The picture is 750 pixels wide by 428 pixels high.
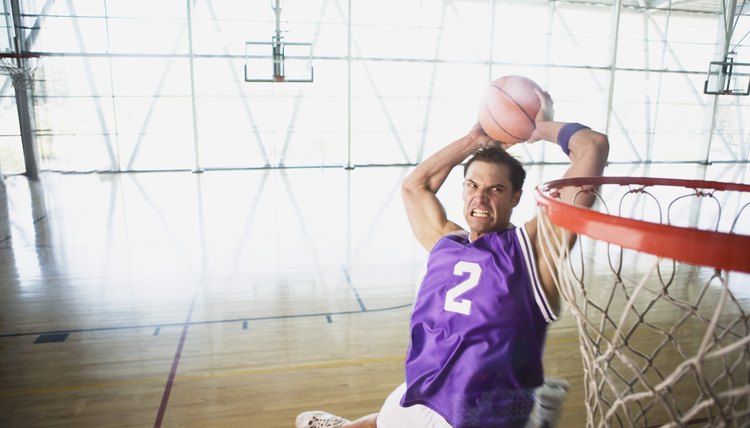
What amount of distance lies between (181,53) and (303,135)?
12.8 feet

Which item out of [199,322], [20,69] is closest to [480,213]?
[199,322]

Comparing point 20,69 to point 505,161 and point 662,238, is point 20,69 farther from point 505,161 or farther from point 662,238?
point 662,238

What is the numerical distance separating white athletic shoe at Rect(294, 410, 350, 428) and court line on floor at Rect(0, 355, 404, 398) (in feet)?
2.38

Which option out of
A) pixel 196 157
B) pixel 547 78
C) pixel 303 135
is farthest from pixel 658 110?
pixel 196 157

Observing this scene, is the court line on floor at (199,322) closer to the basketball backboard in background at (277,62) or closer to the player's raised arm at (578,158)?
the player's raised arm at (578,158)

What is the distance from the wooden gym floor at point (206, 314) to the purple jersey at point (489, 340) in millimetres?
1360

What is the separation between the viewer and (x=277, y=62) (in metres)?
11.4

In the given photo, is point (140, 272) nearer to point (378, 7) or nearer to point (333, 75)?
point (333, 75)

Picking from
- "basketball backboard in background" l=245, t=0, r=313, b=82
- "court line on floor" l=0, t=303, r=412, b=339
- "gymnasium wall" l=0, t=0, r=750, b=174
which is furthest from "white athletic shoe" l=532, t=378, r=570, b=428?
"gymnasium wall" l=0, t=0, r=750, b=174

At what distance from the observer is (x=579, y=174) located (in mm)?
1867

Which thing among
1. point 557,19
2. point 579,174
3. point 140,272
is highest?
point 557,19

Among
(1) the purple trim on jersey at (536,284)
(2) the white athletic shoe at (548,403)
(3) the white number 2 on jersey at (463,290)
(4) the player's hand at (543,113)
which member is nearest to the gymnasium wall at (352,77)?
(4) the player's hand at (543,113)

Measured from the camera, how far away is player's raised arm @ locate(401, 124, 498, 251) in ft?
7.18

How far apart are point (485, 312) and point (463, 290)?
0.40 feet
